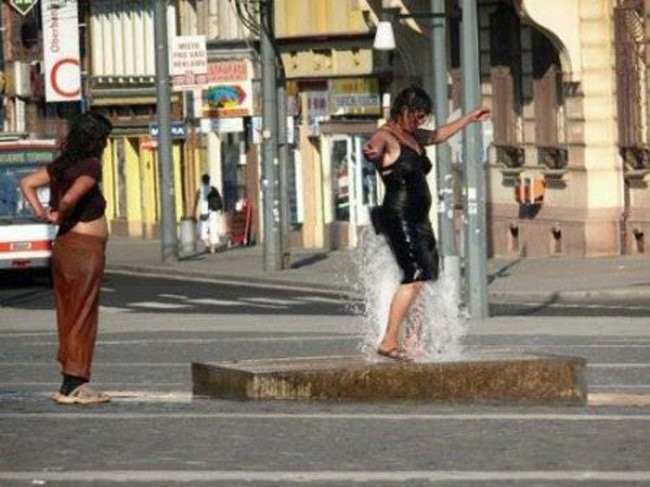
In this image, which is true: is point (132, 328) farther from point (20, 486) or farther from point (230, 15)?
point (230, 15)

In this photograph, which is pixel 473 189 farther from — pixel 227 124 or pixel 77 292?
pixel 227 124

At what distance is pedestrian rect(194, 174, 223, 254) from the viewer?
61.6m

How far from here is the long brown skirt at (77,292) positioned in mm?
14828

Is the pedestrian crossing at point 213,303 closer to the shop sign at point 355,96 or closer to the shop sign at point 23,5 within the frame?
the shop sign at point 355,96

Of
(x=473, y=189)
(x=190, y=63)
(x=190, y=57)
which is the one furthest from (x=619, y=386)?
(x=190, y=57)

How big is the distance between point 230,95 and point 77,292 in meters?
49.8

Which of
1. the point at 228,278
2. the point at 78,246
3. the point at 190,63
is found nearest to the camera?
the point at 78,246

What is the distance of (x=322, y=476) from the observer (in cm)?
1091

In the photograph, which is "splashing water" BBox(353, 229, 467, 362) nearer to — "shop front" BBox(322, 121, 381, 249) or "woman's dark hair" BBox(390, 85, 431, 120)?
"woman's dark hair" BBox(390, 85, 431, 120)

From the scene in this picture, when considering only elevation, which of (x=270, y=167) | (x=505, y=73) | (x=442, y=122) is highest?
(x=505, y=73)

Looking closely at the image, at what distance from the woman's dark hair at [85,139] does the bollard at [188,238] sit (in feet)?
147

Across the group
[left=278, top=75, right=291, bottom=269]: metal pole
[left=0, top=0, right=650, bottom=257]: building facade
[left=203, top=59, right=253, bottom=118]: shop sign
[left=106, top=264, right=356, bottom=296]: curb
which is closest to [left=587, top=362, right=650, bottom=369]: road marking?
[left=0, top=0, right=650, bottom=257]: building facade

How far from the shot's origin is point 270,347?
2239cm

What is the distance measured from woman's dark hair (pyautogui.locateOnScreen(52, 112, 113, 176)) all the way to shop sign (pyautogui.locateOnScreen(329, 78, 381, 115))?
43014 mm
